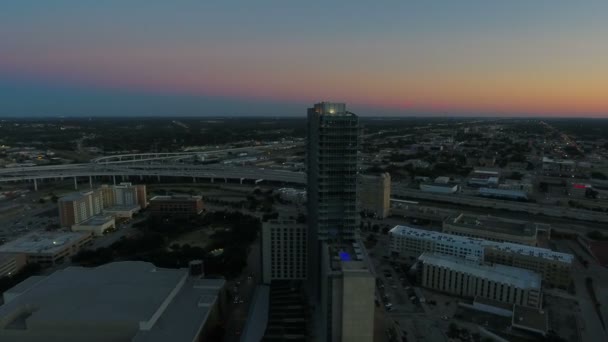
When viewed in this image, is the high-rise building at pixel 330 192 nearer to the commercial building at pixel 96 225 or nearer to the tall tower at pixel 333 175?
the tall tower at pixel 333 175

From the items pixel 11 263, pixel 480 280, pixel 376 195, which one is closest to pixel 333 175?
pixel 480 280

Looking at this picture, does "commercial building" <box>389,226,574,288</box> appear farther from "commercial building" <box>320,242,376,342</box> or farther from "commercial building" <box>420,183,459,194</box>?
"commercial building" <box>420,183,459,194</box>

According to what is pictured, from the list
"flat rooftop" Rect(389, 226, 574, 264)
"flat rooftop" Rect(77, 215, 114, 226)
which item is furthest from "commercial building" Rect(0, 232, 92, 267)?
"flat rooftop" Rect(389, 226, 574, 264)

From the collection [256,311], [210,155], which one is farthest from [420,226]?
[210,155]

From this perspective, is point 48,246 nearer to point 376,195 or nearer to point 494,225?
point 376,195

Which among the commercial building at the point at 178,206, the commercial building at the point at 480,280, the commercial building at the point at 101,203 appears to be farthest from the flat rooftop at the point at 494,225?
the commercial building at the point at 101,203

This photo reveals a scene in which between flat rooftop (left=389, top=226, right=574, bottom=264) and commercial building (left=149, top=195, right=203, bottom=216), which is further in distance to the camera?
commercial building (left=149, top=195, right=203, bottom=216)
